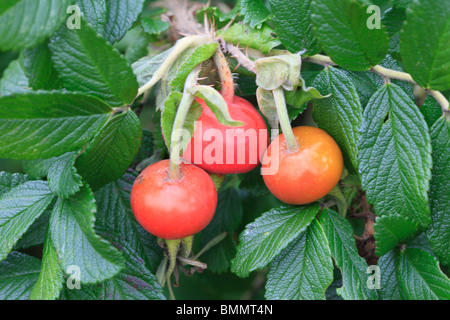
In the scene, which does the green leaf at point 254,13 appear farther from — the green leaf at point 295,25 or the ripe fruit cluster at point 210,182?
the ripe fruit cluster at point 210,182

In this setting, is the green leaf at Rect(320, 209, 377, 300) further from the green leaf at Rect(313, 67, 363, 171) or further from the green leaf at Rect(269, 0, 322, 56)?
the green leaf at Rect(269, 0, 322, 56)

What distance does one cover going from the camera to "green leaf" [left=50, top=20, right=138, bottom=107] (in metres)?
0.99

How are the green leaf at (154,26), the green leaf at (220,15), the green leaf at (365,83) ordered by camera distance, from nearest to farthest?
1. the green leaf at (365,83)
2. the green leaf at (220,15)
3. the green leaf at (154,26)

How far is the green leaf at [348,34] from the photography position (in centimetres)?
97

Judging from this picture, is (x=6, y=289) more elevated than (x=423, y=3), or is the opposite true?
(x=423, y=3)

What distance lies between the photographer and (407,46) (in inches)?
38.0

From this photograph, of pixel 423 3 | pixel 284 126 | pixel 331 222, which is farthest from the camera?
pixel 331 222

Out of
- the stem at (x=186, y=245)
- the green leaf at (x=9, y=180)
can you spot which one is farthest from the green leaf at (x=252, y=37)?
the green leaf at (x=9, y=180)

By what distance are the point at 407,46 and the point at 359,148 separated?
24 cm

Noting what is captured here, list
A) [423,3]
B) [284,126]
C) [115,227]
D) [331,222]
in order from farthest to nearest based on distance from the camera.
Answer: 1. [115,227]
2. [331,222]
3. [284,126]
4. [423,3]

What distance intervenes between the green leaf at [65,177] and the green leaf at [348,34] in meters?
0.63
